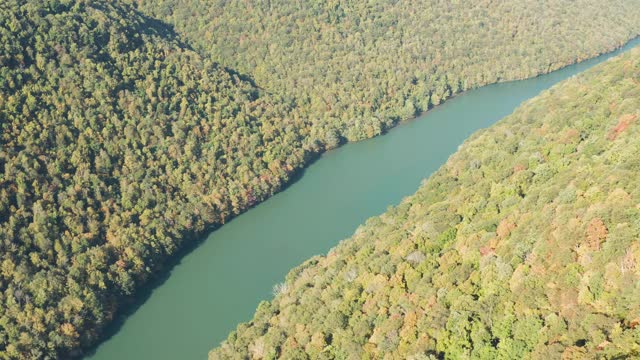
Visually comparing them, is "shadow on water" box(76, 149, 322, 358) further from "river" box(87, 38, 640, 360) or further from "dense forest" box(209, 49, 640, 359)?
"dense forest" box(209, 49, 640, 359)

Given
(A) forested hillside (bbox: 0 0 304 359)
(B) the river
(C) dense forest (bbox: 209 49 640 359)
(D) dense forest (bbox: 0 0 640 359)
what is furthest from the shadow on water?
(C) dense forest (bbox: 209 49 640 359)

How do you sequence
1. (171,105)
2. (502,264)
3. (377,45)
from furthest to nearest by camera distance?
1. (377,45)
2. (171,105)
3. (502,264)

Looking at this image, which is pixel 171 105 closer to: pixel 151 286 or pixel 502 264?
pixel 151 286

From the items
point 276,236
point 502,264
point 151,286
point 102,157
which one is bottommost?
point 151,286

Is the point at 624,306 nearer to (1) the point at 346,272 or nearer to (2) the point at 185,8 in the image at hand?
(1) the point at 346,272

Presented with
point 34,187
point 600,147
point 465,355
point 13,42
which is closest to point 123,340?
point 34,187

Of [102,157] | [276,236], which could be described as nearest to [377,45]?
[276,236]

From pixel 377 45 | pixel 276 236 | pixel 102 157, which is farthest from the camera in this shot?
pixel 377 45

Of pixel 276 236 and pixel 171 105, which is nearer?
pixel 276 236
